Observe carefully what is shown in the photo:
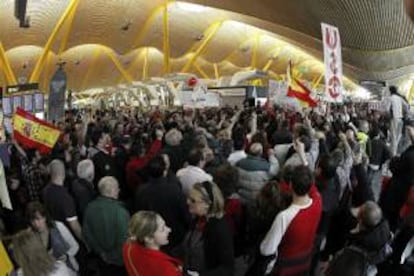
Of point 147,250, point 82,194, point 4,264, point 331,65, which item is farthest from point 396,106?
point 4,264

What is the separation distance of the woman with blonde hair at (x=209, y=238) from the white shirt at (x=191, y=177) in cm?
188

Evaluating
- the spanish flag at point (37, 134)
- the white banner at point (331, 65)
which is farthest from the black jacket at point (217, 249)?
the white banner at point (331, 65)

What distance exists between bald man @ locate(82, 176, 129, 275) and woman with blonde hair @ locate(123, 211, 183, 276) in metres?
1.53

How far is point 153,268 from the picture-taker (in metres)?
4.21

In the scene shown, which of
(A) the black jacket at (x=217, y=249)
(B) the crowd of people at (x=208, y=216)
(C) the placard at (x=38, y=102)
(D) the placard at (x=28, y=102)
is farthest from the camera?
(C) the placard at (x=38, y=102)

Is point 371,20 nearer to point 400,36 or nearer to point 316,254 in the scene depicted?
point 400,36

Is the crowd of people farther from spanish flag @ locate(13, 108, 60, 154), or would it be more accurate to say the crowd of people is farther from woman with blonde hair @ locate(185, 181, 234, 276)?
spanish flag @ locate(13, 108, 60, 154)

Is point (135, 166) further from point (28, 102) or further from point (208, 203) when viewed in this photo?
point (28, 102)

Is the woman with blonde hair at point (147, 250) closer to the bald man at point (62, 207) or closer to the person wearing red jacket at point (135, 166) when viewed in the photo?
the bald man at point (62, 207)

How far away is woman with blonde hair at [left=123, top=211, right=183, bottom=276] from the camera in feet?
13.9

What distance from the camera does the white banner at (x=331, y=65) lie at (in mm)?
11236

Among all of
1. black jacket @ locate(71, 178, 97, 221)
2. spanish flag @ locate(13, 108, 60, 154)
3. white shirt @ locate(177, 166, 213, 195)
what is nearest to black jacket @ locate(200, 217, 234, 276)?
→ white shirt @ locate(177, 166, 213, 195)

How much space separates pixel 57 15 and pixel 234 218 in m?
36.8

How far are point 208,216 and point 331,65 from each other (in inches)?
275
